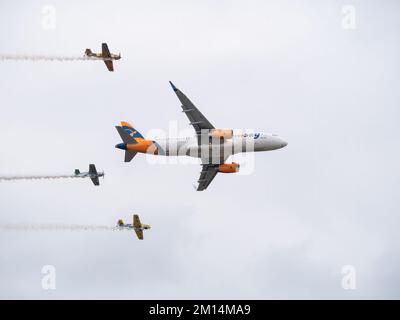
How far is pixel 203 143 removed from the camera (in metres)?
133

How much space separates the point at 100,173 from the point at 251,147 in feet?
70.4

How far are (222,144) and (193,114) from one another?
241 inches

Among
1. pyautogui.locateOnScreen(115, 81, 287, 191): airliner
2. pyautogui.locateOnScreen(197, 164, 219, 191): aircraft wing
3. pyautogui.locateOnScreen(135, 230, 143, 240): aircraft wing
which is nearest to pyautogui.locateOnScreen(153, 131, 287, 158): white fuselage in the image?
pyautogui.locateOnScreen(115, 81, 287, 191): airliner

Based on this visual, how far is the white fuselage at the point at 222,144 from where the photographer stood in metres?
131

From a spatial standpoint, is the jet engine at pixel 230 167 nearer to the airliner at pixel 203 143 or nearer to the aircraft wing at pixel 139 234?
the airliner at pixel 203 143

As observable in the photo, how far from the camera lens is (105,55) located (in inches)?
5027

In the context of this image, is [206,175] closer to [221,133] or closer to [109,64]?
[221,133]

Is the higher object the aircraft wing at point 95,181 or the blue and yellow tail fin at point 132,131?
the blue and yellow tail fin at point 132,131


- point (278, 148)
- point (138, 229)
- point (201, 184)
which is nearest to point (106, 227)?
point (138, 229)

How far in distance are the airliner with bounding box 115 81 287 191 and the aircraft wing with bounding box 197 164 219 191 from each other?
321cm

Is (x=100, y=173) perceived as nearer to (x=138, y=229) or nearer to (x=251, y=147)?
(x=138, y=229)

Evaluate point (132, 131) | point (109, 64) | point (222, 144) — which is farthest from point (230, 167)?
point (109, 64)

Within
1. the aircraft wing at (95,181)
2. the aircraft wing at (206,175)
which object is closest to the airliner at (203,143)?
the aircraft wing at (206,175)

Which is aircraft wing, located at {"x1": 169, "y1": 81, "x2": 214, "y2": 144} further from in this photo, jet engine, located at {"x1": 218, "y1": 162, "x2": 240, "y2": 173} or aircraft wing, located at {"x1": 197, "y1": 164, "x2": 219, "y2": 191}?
aircraft wing, located at {"x1": 197, "y1": 164, "x2": 219, "y2": 191}
